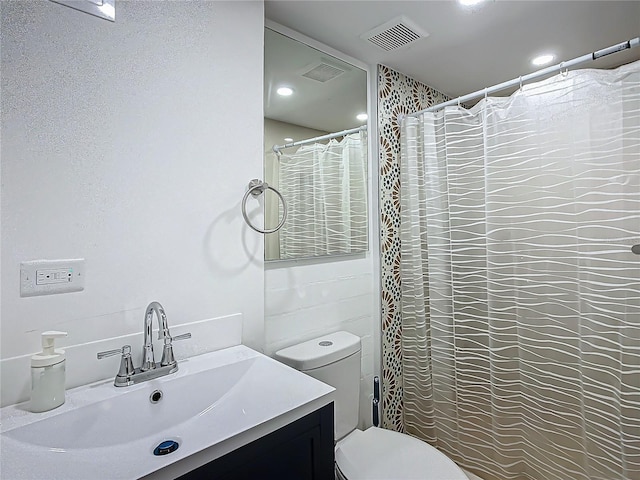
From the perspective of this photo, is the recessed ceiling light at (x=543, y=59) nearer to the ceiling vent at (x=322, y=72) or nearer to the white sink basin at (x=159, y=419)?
the ceiling vent at (x=322, y=72)

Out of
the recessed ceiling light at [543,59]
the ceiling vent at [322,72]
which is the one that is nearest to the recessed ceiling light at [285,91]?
the ceiling vent at [322,72]

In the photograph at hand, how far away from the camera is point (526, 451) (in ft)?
5.66

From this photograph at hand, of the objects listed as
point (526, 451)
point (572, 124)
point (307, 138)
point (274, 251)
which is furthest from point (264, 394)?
point (572, 124)

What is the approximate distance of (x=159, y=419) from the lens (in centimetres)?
101

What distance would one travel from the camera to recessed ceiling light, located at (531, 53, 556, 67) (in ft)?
6.84

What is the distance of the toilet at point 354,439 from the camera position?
137 cm

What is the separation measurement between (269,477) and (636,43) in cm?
192

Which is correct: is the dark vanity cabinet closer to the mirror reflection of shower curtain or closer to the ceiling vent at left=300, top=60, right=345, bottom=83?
the mirror reflection of shower curtain

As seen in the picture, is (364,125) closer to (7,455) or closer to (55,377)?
(55,377)

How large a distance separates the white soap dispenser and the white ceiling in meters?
1.50

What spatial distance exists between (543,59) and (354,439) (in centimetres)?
236

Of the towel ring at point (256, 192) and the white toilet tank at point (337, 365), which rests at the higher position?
the towel ring at point (256, 192)

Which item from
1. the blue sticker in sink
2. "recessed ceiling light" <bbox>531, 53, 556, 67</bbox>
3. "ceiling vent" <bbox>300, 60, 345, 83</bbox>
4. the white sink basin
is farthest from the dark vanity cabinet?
"recessed ceiling light" <bbox>531, 53, 556, 67</bbox>

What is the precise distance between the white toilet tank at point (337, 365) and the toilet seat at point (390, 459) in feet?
0.32
